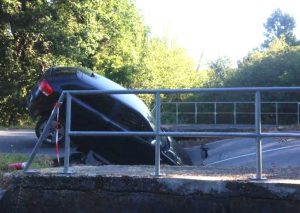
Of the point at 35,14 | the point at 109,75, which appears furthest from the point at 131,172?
the point at 109,75

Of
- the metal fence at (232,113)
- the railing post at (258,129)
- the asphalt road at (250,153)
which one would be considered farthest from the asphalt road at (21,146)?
the metal fence at (232,113)

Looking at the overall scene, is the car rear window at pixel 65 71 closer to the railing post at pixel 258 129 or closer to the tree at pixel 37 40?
the railing post at pixel 258 129

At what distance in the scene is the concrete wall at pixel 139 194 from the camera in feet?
17.4

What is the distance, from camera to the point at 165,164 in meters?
7.71

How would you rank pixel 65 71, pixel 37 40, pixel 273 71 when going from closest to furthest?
pixel 65 71 → pixel 37 40 → pixel 273 71

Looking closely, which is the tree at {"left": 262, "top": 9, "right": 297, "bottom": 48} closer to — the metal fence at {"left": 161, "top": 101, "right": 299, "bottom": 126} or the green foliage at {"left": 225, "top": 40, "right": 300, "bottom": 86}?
the green foliage at {"left": 225, "top": 40, "right": 300, "bottom": 86}

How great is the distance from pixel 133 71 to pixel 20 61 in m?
9.77

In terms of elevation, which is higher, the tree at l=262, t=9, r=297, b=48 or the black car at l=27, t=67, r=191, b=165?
the tree at l=262, t=9, r=297, b=48

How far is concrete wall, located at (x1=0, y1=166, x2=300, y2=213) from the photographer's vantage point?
17.4 ft

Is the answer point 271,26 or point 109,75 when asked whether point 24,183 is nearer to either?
point 109,75

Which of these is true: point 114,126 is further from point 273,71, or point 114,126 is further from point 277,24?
point 277,24

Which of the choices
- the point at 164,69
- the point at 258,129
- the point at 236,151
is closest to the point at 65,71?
the point at 236,151

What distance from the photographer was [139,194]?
569cm

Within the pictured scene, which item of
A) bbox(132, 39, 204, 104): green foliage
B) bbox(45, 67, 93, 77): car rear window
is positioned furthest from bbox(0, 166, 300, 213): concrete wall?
bbox(132, 39, 204, 104): green foliage
